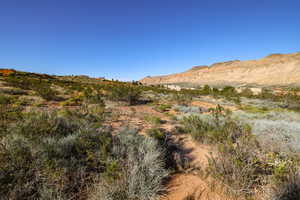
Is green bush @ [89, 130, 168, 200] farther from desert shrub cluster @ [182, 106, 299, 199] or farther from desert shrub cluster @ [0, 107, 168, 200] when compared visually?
desert shrub cluster @ [182, 106, 299, 199]

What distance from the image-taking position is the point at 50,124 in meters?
3.12

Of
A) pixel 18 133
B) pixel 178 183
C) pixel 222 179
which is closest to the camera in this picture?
pixel 222 179

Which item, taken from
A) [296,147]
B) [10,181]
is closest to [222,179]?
[296,147]

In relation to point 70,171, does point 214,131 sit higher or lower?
higher

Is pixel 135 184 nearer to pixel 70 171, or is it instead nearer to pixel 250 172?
pixel 70 171

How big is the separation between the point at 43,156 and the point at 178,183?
2288 mm

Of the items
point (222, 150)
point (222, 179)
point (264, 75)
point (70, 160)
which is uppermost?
point (264, 75)

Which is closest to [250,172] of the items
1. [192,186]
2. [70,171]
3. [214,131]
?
[192,186]

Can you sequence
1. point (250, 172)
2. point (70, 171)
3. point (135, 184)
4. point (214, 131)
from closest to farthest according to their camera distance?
point (135, 184) → point (250, 172) → point (70, 171) → point (214, 131)

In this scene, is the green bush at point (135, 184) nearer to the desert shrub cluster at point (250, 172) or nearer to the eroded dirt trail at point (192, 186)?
the eroded dirt trail at point (192, 186)

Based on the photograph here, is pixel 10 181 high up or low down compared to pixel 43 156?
down

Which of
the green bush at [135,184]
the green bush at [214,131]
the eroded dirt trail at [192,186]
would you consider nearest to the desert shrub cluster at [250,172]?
the eroded dirt trail at [192,186]

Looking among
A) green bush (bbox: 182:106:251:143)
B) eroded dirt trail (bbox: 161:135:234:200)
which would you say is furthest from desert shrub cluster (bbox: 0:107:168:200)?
green bush (bbox: 182:106:251:143)

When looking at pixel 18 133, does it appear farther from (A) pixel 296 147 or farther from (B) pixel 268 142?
(A) pixel 296 147
